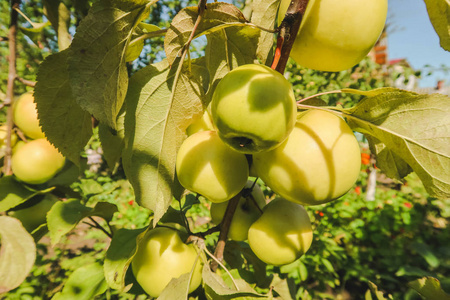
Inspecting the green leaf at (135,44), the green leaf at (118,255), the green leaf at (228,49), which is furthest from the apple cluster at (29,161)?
the green leaf at (228,49)

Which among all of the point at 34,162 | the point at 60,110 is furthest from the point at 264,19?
the point at 34,162

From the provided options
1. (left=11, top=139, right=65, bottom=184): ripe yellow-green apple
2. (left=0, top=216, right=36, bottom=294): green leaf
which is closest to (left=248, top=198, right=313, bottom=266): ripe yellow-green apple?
(left=0, top=216, right=36, bottom=294): green leaf

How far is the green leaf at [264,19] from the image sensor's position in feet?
1.63

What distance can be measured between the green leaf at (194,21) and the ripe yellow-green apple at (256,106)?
9 centimetres

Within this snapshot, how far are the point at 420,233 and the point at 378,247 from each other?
22.4 inches

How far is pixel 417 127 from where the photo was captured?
0.43 metres

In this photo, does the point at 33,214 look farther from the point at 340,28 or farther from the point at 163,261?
the point at 340,28

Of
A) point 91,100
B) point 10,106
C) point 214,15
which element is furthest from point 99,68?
point 10,106

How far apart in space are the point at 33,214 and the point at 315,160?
2.85ft

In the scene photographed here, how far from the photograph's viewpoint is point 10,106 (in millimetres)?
863

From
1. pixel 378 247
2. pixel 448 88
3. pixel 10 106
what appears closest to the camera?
pixel 10 106

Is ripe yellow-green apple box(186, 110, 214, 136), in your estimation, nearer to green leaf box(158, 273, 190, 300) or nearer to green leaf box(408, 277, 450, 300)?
green leaf box(158, 273, 190, 300)

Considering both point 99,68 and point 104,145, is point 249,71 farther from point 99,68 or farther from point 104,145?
point 104,145

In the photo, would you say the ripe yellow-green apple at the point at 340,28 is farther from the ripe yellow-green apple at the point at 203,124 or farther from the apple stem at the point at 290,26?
the ripe yellow-green apple at the point at 203,124
